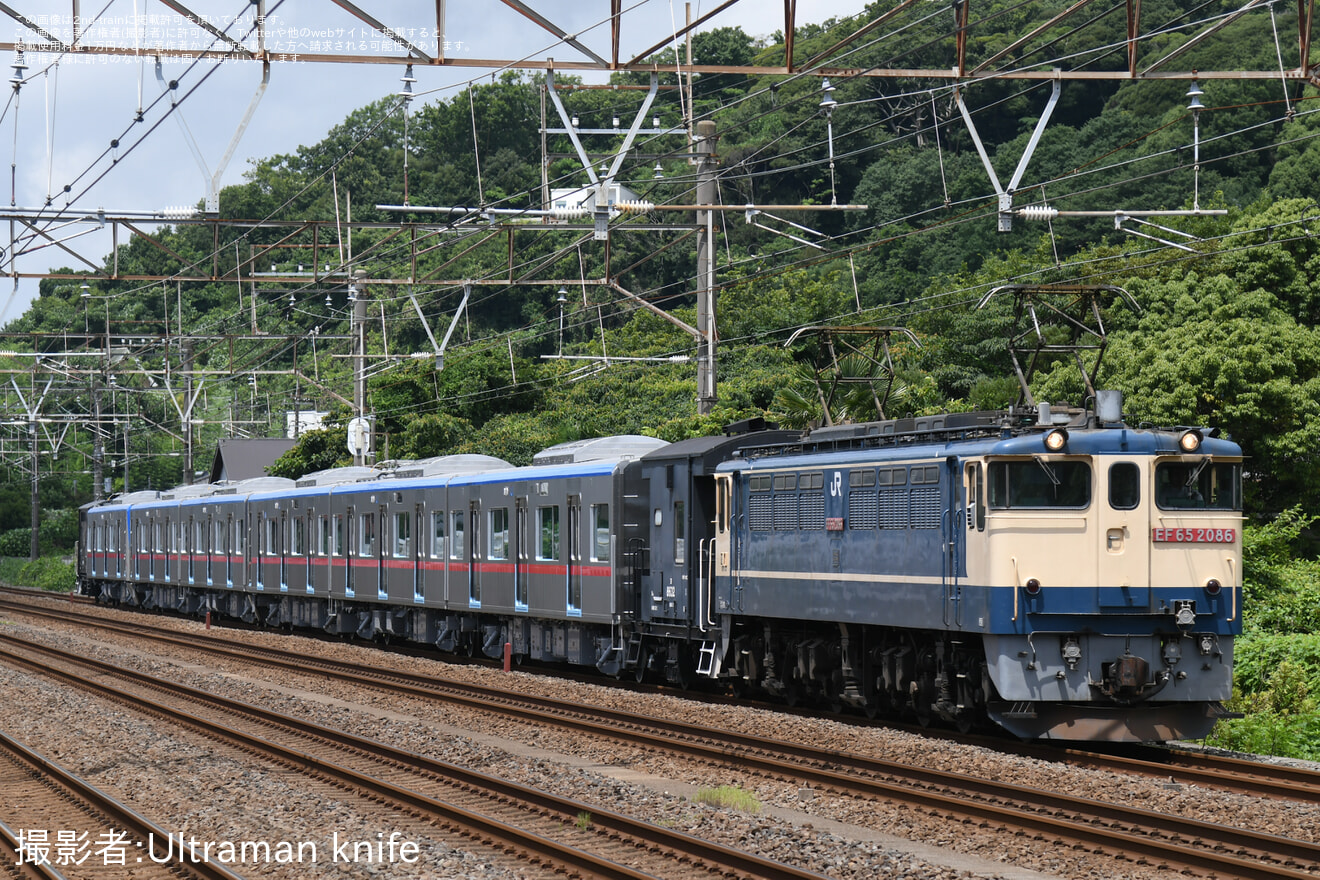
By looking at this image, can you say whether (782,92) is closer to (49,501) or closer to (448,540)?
(448,540)

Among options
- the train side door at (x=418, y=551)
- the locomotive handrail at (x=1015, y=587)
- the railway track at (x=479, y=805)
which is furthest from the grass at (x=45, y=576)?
the locomotive handrail at (x=1015, y=587)

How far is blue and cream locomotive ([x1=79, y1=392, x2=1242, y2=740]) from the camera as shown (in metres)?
15.5

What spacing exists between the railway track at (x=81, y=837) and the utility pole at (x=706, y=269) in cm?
1412

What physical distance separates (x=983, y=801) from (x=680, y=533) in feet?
33.4

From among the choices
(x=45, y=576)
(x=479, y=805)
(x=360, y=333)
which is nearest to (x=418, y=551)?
(x=360, y=333)

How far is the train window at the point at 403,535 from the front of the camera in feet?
107

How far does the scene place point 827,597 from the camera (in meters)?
18.5

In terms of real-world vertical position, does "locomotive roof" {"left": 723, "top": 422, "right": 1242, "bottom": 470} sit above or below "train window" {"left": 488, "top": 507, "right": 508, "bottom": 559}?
above

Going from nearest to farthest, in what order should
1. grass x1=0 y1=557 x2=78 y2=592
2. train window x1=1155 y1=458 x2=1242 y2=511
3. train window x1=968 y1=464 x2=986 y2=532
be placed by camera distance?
train window x1=968 y1=464 x2=986 y2=532
train window x1=1155 y1=458 x2=1242 y2=511
grass x1=0 y1=557 x2=78 y2=592

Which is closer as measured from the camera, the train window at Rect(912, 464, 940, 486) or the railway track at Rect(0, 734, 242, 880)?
the railway track at Rect(0, 734, 242, 880)

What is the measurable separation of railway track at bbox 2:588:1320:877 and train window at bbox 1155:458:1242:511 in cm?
278

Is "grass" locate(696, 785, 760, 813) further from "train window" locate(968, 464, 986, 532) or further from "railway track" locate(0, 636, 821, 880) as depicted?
"train window" locate(968, 464, 986, 532)

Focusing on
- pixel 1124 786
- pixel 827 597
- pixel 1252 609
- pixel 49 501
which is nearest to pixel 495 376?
pixel 1252 609

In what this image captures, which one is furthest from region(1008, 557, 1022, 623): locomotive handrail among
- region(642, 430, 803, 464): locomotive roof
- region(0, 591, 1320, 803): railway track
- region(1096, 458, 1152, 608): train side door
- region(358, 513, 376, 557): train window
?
region(358, 513, 376, 557): train window
